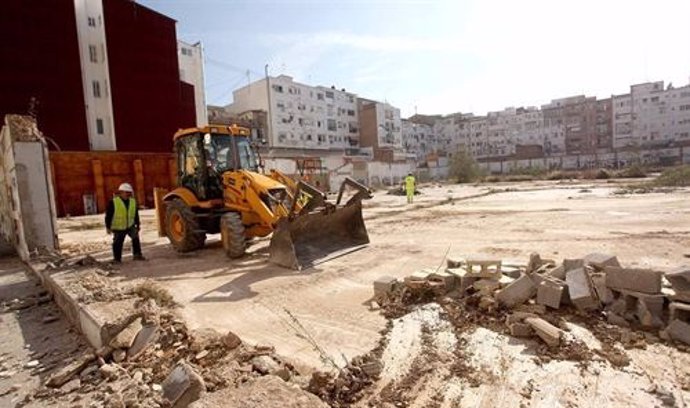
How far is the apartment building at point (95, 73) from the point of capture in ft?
88.1

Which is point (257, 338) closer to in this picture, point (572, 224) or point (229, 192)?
point (229, 192)

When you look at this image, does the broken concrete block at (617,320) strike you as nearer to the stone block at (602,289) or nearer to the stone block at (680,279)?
the stone block at (602,289)

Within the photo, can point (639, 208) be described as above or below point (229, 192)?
below

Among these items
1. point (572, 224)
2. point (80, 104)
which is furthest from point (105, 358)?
point (80, 104)

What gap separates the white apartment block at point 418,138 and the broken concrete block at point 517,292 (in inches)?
3222

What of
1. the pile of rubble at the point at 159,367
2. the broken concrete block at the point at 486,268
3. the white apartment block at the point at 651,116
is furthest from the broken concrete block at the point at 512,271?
the white apartment block at the point at 651,116

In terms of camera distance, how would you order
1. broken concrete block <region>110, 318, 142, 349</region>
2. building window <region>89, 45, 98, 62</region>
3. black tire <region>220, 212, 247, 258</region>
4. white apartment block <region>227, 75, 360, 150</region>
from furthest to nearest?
white apartment block <region>227, 75, 360, 150</region> < building window <region>89, 45, 98, 62</region> < black tire <region>220, 212, 247, 258</region> < broken concrete block <region>110, 318, 142, 349</region>

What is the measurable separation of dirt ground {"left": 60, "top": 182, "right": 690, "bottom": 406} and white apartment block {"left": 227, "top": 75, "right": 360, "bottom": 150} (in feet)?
153

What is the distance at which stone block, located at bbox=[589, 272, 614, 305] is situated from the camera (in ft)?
14.6

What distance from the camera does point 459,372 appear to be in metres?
3.55

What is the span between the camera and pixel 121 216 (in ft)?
28.7

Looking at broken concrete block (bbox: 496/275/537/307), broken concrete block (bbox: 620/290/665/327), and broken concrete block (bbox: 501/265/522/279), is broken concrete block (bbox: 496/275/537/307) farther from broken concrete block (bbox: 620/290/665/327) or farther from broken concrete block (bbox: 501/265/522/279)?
broken concrete block (bbox: 620/290/665/327)

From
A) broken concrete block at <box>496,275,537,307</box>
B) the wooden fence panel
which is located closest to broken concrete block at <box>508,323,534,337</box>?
broken concrete block at <box>496,275,537,307</box>

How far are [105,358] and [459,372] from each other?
3.55 meters
